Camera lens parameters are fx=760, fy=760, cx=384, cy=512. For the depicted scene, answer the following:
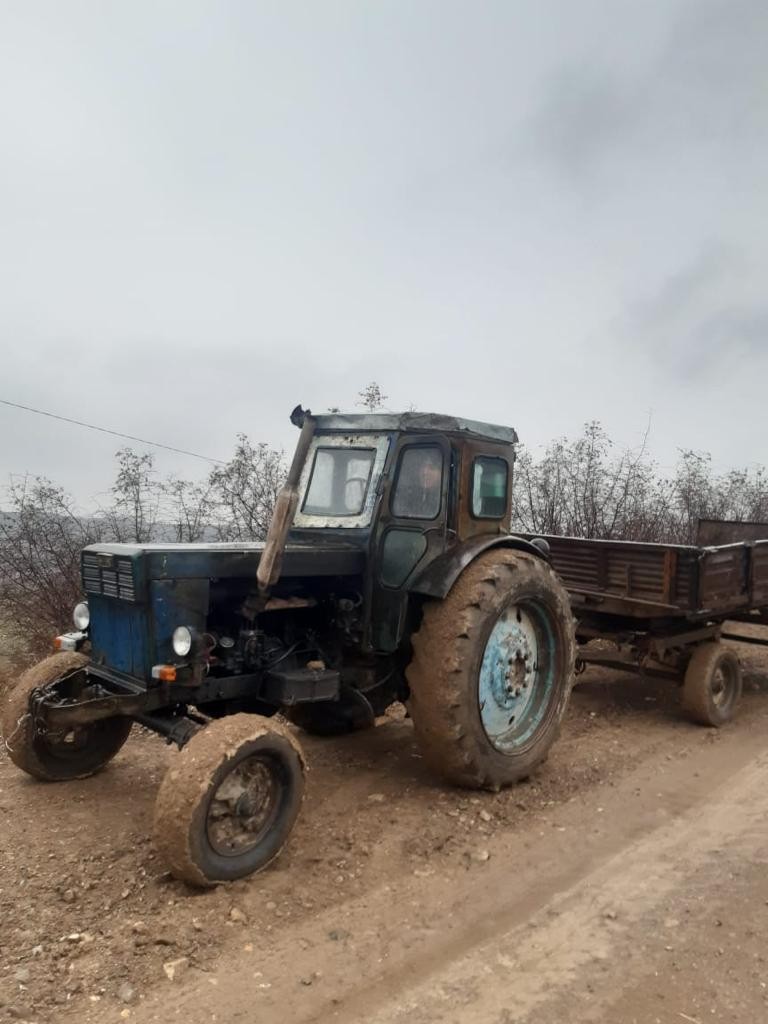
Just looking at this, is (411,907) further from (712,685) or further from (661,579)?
(712,685)

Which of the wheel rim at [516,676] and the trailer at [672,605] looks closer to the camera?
the wheel rim at [516,676]

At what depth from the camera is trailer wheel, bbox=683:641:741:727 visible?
21.6ft

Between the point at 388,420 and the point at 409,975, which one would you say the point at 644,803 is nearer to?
the point at 409,975

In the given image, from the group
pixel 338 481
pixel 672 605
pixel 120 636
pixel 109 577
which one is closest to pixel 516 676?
pixel 338 481

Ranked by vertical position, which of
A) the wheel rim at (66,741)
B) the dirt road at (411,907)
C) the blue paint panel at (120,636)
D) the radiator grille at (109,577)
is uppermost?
the radiator grille at (109,577)

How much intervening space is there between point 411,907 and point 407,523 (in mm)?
2268

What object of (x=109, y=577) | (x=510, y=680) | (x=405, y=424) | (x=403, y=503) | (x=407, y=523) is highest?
(x=405, y=424)

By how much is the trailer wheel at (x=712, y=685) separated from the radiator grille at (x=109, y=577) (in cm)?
492

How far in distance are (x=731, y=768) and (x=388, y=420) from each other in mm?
3621

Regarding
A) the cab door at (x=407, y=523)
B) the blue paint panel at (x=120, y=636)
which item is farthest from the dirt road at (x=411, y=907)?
the cab door at (x=407, y=523)

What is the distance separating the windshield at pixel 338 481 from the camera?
514 cm

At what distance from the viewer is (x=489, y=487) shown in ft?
17.4

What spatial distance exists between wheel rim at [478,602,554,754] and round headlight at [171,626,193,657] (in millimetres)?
1831

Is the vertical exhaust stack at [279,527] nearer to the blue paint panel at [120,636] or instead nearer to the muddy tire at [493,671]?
the blue paint panel at [120,636]
